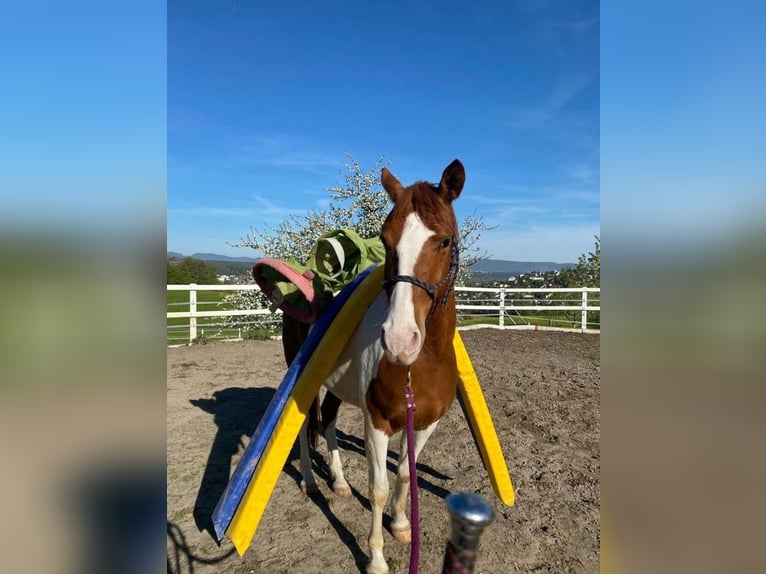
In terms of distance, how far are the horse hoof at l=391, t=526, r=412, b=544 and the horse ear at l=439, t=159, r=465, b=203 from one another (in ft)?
7.72

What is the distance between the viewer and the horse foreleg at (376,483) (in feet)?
7.68

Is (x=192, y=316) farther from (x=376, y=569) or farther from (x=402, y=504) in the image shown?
(x=376, y=569)

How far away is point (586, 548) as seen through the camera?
263 cm

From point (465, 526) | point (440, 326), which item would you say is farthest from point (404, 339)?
point (465, 526)

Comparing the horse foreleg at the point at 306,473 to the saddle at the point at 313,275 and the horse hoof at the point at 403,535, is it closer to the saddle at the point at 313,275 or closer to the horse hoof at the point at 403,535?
the horse hoof at the point at 403,535

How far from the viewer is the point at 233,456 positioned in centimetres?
403

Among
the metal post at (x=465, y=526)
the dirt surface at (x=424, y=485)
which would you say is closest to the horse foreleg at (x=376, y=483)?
the dirt surface at (x=424, y=485)

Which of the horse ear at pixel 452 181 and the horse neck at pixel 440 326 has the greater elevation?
the horse ear at pixel 452 181

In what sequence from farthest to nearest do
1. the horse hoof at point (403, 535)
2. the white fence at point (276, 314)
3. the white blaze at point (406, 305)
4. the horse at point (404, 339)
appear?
the white fence at point (276, 314) → the horse hoof at point (403, 535) → the horse at point (404, 339) → the white blaze at point (406, 305)

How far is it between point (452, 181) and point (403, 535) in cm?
247

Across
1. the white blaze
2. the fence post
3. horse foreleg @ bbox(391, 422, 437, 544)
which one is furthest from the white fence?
the white blaze

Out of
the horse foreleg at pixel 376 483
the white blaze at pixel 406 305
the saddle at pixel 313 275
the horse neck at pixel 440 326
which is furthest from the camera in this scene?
the saddle at pixel 313 275
